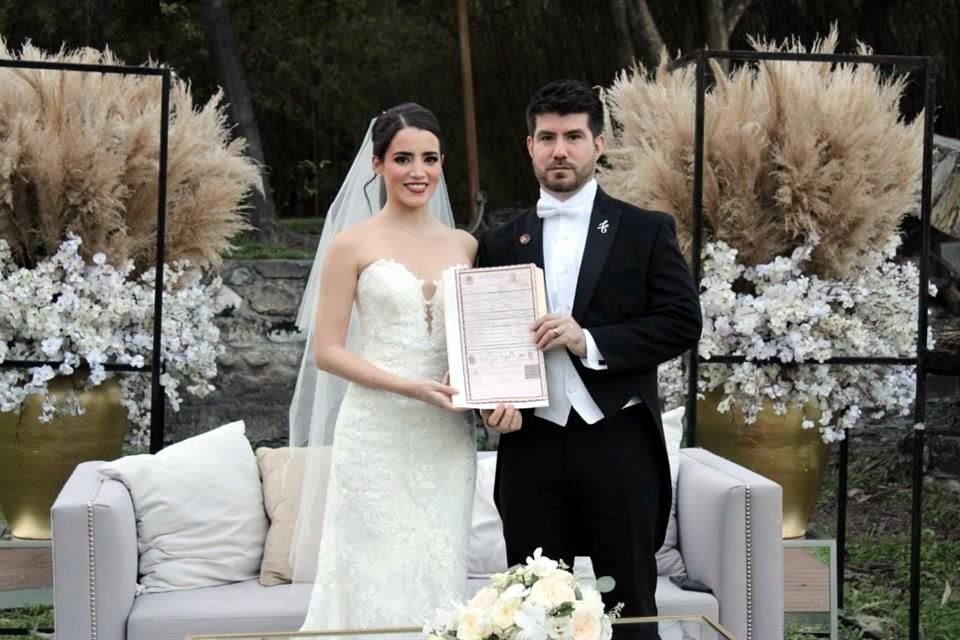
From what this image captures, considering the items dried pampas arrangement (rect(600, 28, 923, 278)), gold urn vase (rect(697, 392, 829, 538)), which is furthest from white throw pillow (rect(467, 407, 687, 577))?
dried pampas arrangement (rect(600, 28, 923, 278))

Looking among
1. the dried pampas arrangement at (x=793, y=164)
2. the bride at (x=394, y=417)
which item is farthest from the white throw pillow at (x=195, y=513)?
the dried pampas arrangement at (x=793, y=164)

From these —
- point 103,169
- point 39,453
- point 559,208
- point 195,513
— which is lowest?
point 195,513

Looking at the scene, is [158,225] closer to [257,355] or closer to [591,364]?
[591,364]

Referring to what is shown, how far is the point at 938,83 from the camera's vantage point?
821 centimetres

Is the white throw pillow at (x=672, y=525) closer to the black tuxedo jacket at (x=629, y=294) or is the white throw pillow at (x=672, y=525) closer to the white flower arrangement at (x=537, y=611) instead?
the black tuxedo jacket at (x=629, y=294)

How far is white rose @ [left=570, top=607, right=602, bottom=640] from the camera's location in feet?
7.30

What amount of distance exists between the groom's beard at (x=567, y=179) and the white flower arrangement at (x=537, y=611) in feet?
3.92

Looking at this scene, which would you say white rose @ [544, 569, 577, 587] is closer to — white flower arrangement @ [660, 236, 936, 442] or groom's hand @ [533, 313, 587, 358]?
groom's hand @ [533, 313, 587, 358]

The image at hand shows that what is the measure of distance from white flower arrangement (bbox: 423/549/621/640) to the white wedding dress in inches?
44.2

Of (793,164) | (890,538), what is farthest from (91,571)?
(890,538)

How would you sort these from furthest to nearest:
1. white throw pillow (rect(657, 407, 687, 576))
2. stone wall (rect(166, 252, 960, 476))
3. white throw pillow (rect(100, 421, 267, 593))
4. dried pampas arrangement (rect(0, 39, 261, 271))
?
stone wall (rect(166, 252, 960, 476)) → dried pampas arrangement (rect(0, 39, 261, 271)) → white throw pillow (rect(657, 407, 687, 576)) → white throw pillow (rect(100, 421, 267, 593))

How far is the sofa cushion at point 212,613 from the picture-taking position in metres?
3.78

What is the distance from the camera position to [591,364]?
315 cm

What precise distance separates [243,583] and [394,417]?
1.05 m
